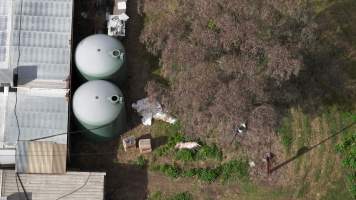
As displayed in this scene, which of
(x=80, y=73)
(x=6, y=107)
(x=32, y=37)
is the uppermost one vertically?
(x=32, y=37)

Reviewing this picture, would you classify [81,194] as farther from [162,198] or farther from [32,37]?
[32,37]

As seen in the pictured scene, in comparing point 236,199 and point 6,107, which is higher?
point 6,107

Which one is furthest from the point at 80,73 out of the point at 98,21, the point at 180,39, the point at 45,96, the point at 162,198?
the point at 162,198

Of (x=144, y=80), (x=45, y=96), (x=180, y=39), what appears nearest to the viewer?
(x=180, y=39)

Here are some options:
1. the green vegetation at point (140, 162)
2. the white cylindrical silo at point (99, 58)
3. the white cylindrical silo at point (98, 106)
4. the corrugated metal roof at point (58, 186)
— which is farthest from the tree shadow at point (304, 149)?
the white cylindrical silo at point (99, 58)

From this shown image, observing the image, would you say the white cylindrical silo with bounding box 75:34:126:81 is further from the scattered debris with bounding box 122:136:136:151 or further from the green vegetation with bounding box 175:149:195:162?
the green vegetation with bounding box 175:149:195:162

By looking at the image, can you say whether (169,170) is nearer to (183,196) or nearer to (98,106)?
(183,196)
